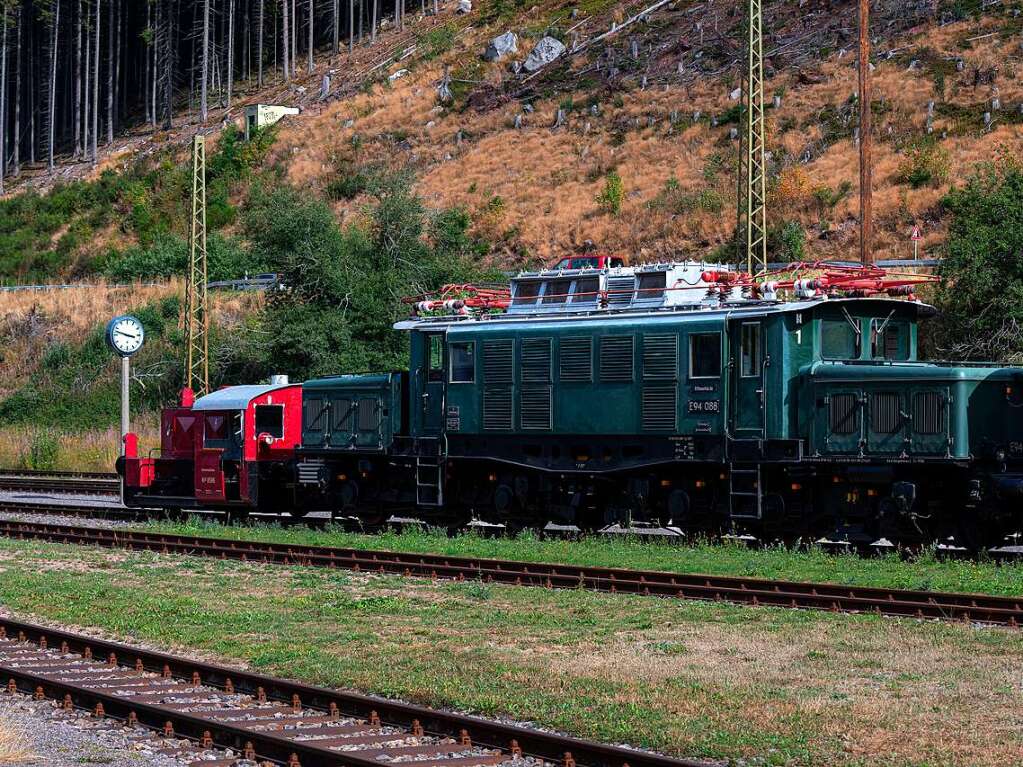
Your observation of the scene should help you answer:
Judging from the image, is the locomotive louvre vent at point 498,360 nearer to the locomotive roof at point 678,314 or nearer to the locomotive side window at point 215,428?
the locomotive roof at point 678,314

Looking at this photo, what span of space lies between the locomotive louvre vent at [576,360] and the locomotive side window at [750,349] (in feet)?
9.25

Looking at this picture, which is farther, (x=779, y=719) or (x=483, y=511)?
(x=483, y=511)

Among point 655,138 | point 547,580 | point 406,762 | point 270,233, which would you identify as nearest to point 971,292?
point 547,580

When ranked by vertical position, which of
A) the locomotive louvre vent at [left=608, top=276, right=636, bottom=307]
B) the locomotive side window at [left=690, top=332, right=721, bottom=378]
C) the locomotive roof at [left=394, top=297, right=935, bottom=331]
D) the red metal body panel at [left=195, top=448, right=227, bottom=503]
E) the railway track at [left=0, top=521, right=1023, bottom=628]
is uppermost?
the locomotive louvre vent at [left=608, top=276, right=636, bottom=307]

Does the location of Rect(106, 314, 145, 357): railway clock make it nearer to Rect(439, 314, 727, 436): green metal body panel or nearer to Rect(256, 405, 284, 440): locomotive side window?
Rect(256, 405, 284, 440): locomotive side window

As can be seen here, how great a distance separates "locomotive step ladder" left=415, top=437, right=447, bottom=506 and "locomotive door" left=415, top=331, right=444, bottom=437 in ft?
0.69

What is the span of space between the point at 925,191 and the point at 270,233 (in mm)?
25297

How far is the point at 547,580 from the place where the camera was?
727 inches

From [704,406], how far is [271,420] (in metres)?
11.0

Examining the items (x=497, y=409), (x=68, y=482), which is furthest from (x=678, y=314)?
(x=68, y=482)

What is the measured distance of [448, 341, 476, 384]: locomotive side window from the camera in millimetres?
25641

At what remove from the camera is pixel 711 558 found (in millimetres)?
20969

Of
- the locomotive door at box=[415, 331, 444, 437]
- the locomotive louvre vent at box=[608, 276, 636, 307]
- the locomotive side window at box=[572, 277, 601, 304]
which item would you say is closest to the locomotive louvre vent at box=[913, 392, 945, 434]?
the locomotive louvre vent at box=[608, 276, 636, 307]

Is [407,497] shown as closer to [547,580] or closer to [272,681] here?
[547,580]
